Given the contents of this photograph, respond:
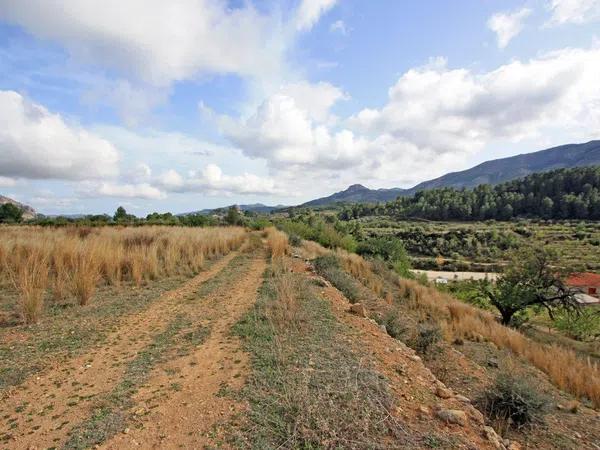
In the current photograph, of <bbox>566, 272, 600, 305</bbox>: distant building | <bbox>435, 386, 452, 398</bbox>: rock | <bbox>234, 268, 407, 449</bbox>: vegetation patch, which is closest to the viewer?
<bbox>234, 268, 407, 449</bbox>: vegetation patch

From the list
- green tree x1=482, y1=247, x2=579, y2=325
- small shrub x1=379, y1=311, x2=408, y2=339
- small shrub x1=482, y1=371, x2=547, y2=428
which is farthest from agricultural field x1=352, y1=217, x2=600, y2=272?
small shrub x1=482, y1=371, x2=547, y2=428

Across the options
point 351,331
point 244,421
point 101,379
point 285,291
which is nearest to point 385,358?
point 351,331

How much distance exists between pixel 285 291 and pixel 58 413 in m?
3.76

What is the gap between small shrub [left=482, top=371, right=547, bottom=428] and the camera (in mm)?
3348

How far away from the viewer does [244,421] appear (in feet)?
8.41

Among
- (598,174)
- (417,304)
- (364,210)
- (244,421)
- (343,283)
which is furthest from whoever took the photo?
(364,210)

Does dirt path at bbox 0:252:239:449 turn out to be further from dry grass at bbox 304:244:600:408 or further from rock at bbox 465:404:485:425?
dry grass at bbox 304:244:600:408

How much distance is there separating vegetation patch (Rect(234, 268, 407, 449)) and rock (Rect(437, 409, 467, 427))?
1.54 feet

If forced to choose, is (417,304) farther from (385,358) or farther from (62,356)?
(62,356)

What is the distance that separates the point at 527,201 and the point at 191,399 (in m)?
101

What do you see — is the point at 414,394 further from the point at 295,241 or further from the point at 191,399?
the point at 295,241

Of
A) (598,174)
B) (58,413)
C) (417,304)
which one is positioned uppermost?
(598,174)

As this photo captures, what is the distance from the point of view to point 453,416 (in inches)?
111

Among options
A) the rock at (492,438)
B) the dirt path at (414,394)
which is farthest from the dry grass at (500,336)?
the rock at (492,438)
